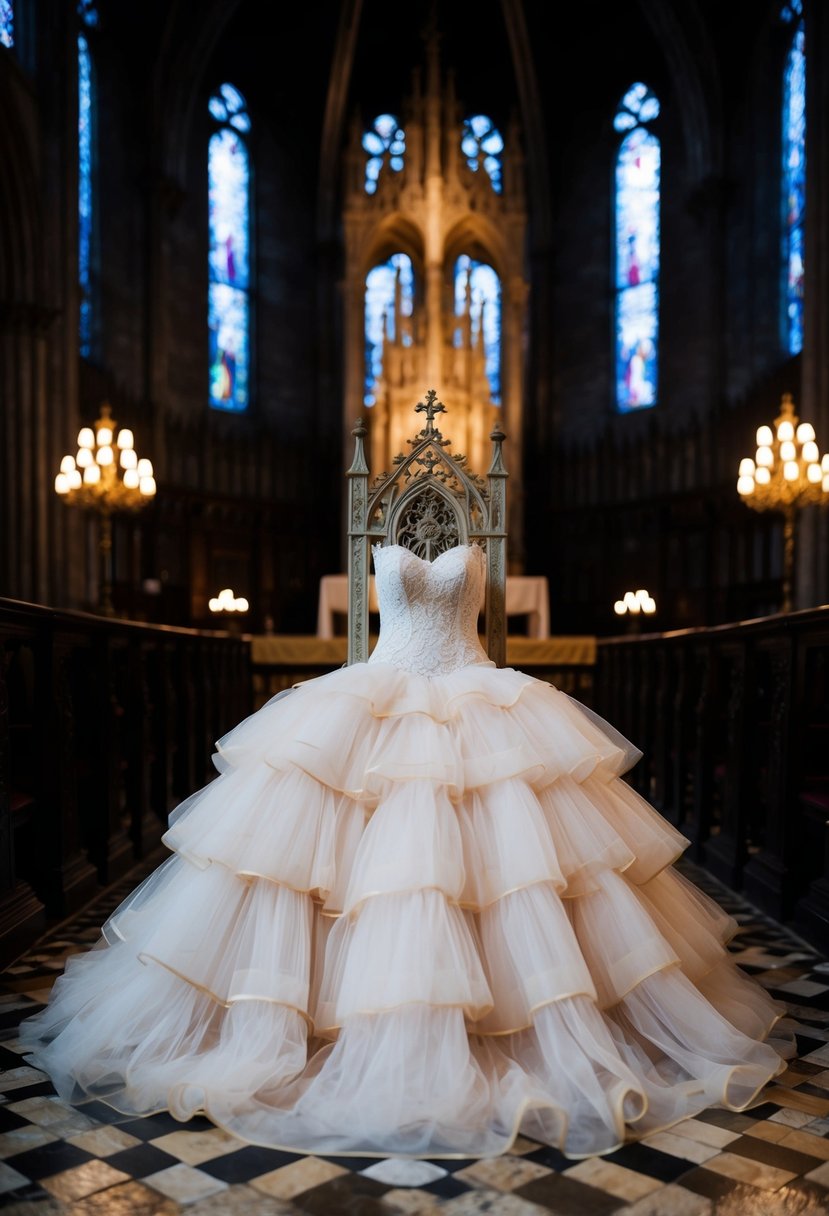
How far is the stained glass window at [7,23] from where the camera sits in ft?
29.8

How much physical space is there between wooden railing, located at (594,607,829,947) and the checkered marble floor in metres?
1.60

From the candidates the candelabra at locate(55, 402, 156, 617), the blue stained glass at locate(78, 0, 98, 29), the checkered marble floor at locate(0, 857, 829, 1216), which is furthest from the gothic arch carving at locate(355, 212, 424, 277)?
the checkered marble floor at locate(0, 857, 829, 1216)

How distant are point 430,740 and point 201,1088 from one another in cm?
87

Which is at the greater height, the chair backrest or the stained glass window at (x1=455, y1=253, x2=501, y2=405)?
the stained glass window at (x1=455, y1=253, x2=501, y2=405)

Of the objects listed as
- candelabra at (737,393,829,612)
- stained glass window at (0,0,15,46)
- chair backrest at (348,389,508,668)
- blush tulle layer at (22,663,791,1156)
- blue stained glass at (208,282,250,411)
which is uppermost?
stained glass window at (0,0,15,46)

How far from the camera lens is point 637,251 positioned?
1385 centimetres

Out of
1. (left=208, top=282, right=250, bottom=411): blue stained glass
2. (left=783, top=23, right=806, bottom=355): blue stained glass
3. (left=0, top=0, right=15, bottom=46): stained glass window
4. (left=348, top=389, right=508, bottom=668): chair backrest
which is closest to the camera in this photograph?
(left=348, top=389, right=508, bottom=668): chair backrest

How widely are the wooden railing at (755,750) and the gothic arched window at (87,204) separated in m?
7.82

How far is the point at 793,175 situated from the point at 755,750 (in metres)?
8.65

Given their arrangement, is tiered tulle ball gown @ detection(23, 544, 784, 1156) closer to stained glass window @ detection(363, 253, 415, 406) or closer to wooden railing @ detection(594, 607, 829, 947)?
wooden railing @ detection(594, 607, 829, 947)

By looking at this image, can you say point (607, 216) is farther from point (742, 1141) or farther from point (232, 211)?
point (742, 1141)

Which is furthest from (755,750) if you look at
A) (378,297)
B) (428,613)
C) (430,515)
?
(378,297)

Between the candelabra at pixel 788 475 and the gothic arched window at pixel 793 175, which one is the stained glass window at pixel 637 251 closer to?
the gothic arched window at pixel 793 175

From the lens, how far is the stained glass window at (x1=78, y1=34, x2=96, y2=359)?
37.7 feet
